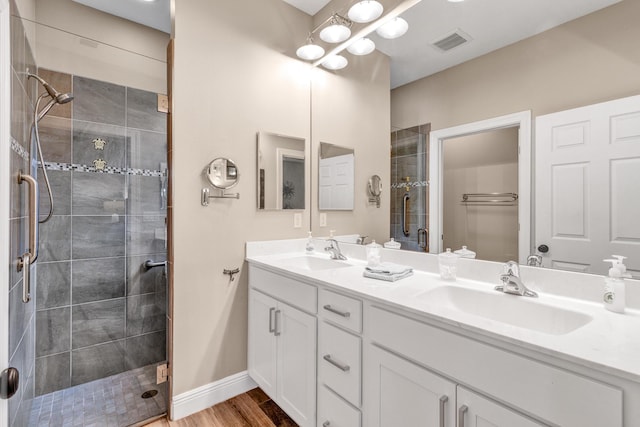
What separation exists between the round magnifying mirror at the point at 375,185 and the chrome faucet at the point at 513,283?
89cm

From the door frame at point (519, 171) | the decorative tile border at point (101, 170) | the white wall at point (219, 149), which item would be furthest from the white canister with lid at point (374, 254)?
the decorative tile border at point (101, 170)

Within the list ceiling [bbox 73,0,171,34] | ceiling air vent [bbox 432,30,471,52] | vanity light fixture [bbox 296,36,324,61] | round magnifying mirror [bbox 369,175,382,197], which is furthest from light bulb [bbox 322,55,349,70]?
ceiling [bbox 73,0,171,34]

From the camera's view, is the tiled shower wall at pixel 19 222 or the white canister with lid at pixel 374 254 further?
the white canister with lid at pixel 374 254

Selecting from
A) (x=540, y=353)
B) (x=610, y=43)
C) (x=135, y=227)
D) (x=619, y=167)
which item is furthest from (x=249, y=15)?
(x=540, y=353)

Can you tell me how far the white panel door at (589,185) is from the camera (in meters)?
1.04

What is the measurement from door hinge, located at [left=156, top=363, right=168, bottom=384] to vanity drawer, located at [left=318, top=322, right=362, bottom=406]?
1.06 metres

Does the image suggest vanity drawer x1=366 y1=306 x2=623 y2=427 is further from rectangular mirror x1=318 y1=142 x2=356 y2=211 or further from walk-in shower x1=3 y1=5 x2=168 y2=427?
walk-in shower x1=3 y1=5 x2=168 y2=427

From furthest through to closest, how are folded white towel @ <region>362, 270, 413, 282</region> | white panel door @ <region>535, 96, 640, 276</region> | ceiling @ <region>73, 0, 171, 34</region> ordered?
1. ceiling @ <region>73, 0, 171, 34</region>
2. folded white towel @ <region>362, 270, 413, 282</region>
3. white panel door @ <region>535, 96, 640, 276</region>

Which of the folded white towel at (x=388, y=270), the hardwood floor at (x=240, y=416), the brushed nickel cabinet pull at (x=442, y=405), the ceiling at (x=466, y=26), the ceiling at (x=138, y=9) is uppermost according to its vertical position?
the ceiling at (x=138, y=9)

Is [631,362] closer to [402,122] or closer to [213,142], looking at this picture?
[402,122]

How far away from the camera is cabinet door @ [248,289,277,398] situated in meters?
1.79

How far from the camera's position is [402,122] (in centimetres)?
177

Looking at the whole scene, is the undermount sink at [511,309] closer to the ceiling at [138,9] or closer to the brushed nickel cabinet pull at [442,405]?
the brushed nickel cabinet pull at [442,405]

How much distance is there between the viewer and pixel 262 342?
1.91 meters
